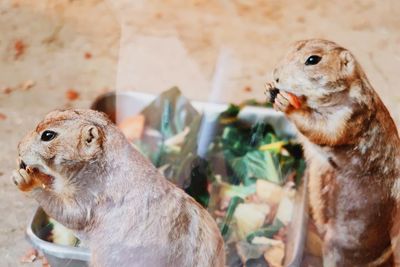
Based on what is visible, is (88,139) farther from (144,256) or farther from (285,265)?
(285,265)

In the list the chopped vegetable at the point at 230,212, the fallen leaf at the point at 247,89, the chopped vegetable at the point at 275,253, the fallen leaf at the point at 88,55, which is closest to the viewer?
the chopped vegetable at the point at 230,212

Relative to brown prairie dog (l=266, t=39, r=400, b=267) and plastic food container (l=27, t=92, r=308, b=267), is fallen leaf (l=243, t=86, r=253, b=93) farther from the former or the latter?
brown prairie dog (l=266, t=39, r=400, b=267)

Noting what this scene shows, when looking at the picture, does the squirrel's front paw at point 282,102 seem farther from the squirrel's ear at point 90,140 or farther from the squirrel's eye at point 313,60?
the squirrel's ear at point 90,140

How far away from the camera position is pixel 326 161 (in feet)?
4.21

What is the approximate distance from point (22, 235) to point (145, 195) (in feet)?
1.38

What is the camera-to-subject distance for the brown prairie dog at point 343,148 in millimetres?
1183

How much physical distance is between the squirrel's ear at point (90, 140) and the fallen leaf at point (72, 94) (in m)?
0.50

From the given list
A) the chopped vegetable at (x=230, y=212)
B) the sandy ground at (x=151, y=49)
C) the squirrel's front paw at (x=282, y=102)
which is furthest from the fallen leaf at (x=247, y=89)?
the squirrel's front paw at (x=282, y=102)

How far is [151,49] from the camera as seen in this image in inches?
89.9

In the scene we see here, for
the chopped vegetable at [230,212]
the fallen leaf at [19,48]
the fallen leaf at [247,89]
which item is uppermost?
the fallen leaf at [19,48]

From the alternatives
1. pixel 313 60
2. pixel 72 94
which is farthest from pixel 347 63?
pixel 72 94

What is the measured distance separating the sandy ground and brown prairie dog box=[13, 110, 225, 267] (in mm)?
215

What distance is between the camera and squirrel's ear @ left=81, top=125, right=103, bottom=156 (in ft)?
3.43

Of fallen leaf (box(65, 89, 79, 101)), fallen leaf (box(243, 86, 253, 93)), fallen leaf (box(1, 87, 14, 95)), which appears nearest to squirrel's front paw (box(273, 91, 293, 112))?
fallen leaf (box(65, 89, 79, 101))
